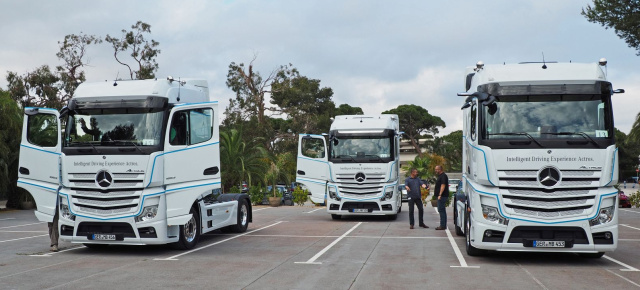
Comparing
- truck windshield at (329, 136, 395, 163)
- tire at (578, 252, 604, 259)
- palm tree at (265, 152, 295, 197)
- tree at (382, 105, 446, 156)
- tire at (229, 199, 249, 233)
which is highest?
tree at (382, 105, 446, 156)

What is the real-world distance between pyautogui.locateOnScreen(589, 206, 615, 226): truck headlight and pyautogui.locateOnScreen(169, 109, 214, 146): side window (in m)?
7.35

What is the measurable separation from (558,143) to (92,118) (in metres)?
8.64

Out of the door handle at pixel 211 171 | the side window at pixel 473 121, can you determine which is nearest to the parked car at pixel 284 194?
the door handle at pixel 211 171

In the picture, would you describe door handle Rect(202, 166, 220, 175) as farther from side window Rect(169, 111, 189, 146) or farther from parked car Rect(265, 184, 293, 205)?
parked car Rect(265, 184, 293, 205)

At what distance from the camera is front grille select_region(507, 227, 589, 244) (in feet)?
33.8

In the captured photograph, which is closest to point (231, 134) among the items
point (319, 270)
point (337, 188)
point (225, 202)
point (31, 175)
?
point (337, 188)

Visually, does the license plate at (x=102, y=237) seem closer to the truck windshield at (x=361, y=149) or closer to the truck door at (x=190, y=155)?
the truck door at (x=190, y=155)

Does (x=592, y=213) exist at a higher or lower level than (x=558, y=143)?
lower

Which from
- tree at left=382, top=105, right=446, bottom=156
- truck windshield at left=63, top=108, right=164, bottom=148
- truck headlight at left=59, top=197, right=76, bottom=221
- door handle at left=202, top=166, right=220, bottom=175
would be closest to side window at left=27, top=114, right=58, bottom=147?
truck windshield at left=63, top=108, right=164, bottom=148

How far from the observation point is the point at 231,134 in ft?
112

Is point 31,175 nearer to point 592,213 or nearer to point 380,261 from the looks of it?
point 380,261

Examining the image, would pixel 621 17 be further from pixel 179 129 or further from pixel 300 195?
pixel 179 129

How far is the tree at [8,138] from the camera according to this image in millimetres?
27969

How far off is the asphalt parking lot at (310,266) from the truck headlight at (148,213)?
2.49 ft
